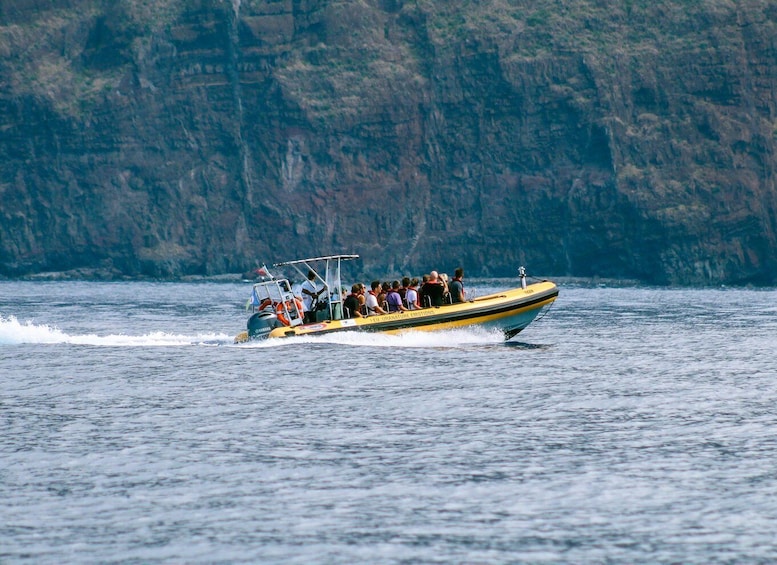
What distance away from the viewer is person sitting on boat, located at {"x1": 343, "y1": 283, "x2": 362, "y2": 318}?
33938mm

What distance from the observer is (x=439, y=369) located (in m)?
29.6

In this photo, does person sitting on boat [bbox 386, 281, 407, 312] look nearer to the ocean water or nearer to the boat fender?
the ocean water

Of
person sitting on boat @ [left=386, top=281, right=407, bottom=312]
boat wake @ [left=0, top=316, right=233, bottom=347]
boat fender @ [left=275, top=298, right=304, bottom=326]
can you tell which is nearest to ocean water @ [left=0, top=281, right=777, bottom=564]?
boat fender @ [left=275, top=298, right=304, bottom=326]

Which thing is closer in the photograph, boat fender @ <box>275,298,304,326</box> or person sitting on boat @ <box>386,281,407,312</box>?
boat fender @ <box>275,298,304,326</box>

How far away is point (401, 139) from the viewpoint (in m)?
131

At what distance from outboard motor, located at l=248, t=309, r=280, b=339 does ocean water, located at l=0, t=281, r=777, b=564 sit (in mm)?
440

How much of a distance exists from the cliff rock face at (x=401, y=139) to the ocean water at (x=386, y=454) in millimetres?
91003

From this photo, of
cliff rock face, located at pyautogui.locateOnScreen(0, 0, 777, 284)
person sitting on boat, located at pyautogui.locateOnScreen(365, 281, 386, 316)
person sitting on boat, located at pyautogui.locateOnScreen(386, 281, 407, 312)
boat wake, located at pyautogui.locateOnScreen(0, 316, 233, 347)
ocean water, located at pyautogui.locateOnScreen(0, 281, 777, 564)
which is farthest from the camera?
cliff rock face, located at pyautogui.locateOnScreen(0, 0, 777, 284)

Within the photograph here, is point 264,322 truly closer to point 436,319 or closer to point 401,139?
point 436,319

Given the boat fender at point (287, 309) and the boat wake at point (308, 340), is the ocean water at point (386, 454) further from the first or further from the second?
the boat fender at point (287, 309)

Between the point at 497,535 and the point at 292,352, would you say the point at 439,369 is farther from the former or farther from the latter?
the point at 497,535

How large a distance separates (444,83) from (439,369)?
104531 mm

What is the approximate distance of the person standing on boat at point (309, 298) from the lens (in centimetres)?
3412

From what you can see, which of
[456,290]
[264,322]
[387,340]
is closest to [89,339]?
[264,322]
